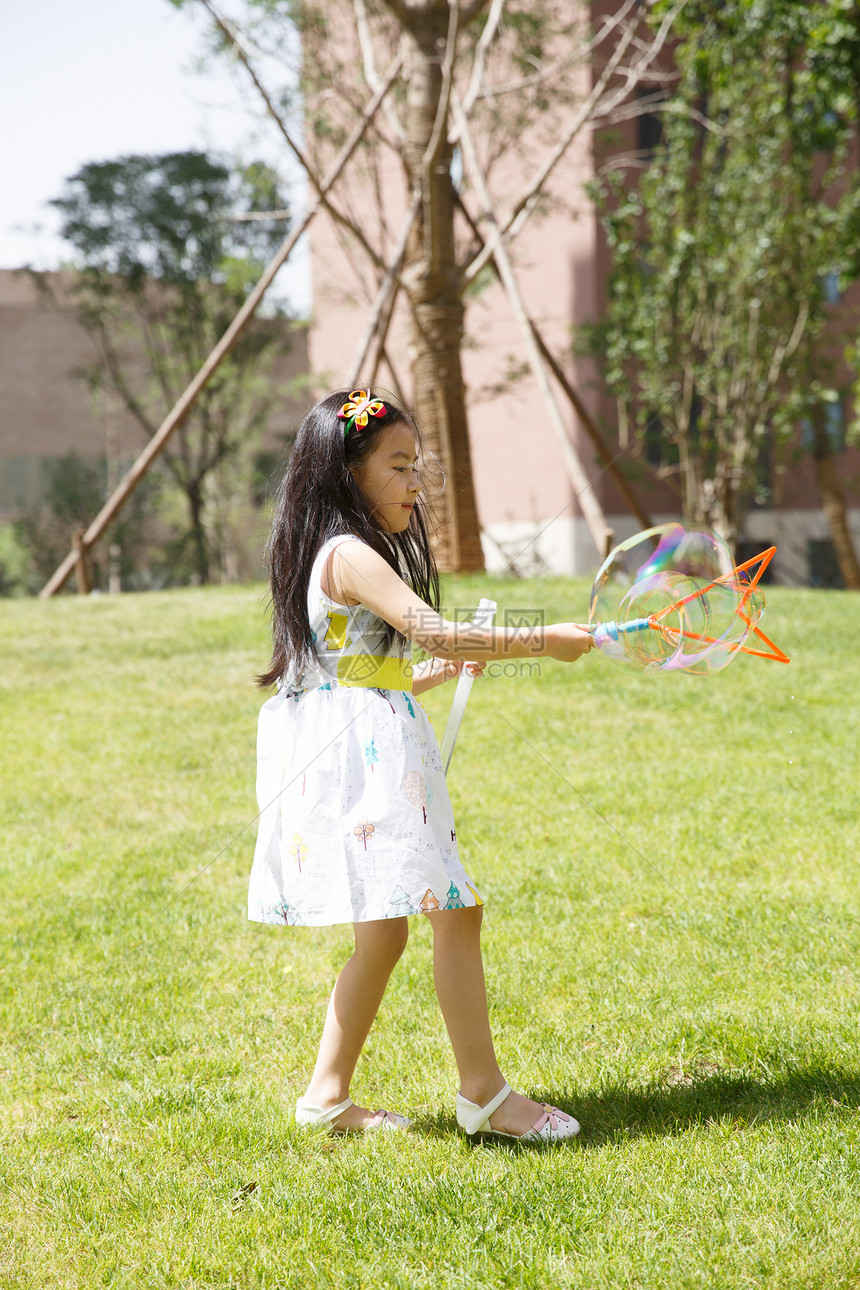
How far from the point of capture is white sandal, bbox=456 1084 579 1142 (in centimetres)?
250

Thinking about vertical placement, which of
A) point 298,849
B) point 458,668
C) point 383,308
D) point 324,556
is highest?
point 383,308

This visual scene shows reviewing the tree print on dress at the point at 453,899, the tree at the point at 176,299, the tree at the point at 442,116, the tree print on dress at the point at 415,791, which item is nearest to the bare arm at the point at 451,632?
the tree print on dress at the point at 415,791

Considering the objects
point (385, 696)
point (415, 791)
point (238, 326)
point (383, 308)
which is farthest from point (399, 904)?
point (238, 326)

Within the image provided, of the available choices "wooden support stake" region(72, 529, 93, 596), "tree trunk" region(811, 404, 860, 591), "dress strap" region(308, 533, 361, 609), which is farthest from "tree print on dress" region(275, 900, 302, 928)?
"tree trunk" region(811, 404, 860, 591)

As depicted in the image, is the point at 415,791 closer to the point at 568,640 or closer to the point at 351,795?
the point at 351,795

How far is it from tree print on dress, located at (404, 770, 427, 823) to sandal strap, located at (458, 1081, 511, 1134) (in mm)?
685

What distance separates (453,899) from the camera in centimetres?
241

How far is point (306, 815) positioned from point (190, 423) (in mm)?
25992

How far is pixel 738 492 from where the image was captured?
16438 millimetres

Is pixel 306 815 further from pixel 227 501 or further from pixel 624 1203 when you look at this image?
pixel 227 501

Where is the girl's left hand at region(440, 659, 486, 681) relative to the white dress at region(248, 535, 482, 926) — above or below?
above

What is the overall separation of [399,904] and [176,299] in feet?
84.8

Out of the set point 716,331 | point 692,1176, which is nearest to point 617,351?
point 716,331

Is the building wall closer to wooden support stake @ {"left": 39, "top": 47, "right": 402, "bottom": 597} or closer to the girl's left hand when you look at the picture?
wooden support stake @ {"left": 39, "top": 47, "right": 402, "bottom": 597}
